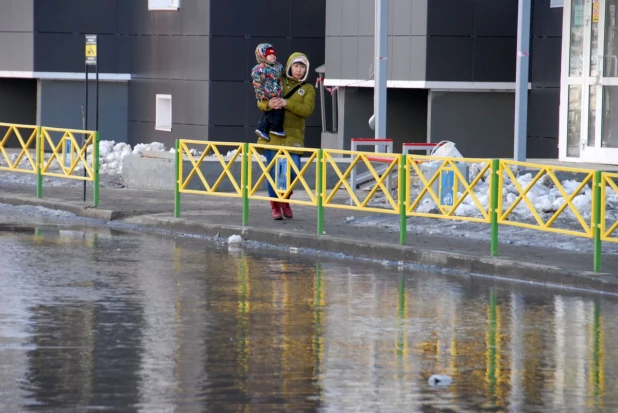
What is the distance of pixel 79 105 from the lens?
31547 mm

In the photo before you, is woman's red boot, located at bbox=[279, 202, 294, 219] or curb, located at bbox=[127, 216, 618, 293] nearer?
curb, located at bbox=[127, 216, 618, 293]

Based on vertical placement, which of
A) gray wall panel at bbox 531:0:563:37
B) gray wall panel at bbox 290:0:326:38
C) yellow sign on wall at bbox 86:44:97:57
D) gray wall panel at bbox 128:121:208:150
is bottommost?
gray wall panel at bbox 128:121:208:150

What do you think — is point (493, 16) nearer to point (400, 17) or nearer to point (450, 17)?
point (450, 17)

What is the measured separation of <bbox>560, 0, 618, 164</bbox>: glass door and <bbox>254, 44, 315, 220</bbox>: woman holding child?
684 centimetres

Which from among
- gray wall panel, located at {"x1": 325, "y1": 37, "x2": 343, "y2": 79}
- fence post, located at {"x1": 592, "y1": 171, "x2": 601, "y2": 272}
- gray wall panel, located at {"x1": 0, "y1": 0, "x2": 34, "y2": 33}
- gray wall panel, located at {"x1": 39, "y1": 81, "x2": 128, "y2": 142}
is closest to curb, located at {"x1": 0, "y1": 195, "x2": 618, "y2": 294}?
fence post, located at {"x1": 592, "y1": 171, "x2": 601, "y2": 272}

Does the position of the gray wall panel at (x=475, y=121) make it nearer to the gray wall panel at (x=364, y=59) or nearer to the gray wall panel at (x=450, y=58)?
the gray wall panel at (x=450, y=58)

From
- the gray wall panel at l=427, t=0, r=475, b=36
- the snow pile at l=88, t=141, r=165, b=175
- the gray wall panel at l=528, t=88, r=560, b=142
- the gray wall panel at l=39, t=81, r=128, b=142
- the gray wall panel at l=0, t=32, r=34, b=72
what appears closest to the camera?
the gray wall panel at l=528, t=88, r=560, b=142

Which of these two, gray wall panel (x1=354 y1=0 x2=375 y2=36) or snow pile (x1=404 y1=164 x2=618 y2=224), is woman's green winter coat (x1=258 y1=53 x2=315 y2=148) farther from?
gray wall panel (x1=354 y1=0 x2=375 y2=36)

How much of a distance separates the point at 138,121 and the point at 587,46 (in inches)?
470

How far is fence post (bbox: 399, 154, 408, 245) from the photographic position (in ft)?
49.6

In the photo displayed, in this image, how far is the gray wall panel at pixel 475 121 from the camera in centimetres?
2523

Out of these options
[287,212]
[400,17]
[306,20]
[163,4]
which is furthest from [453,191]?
[163,4]

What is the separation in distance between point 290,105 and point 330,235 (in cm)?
210

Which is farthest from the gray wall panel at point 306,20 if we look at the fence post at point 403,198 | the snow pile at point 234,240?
→ the fence post at point 403,198
